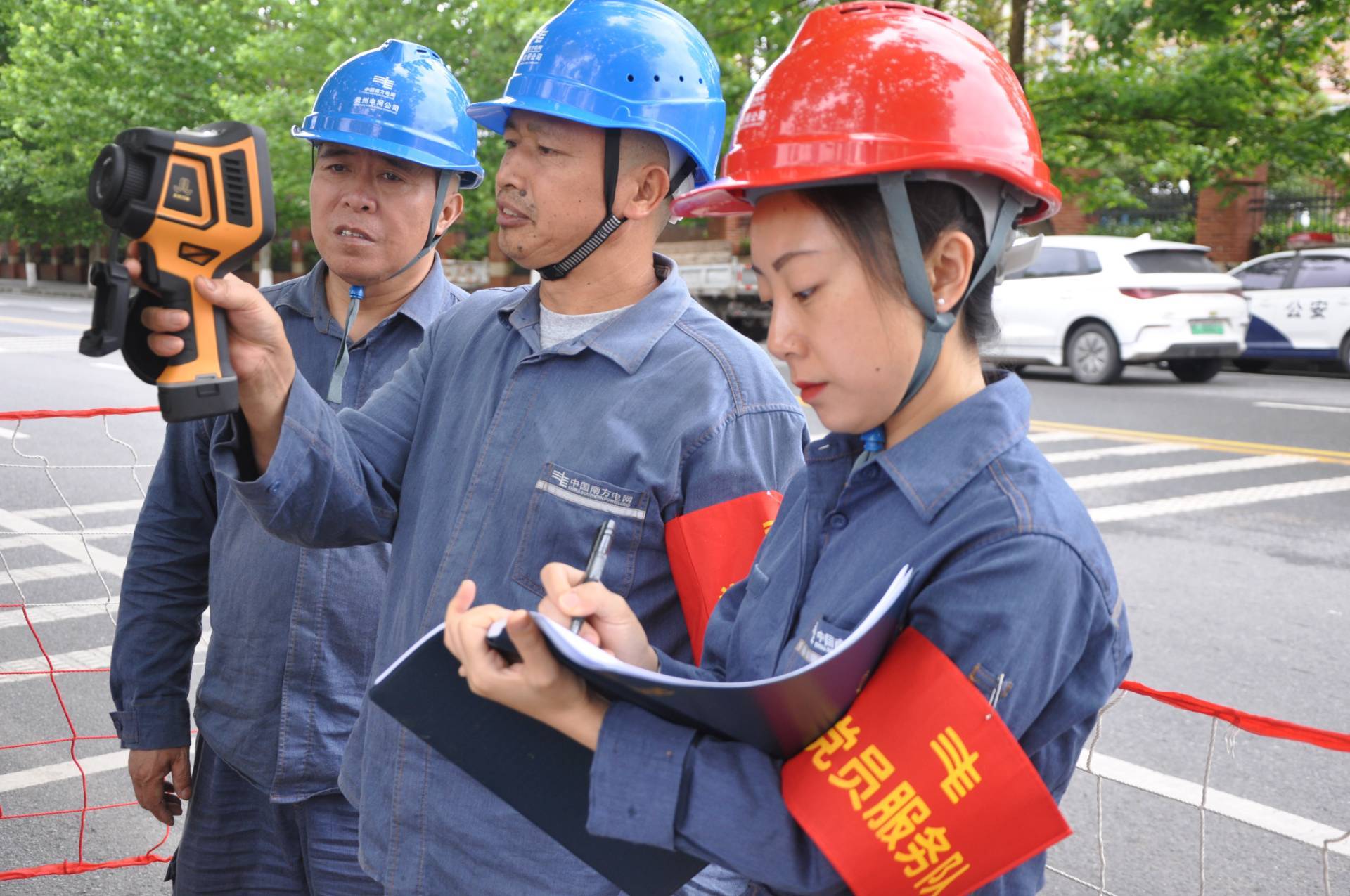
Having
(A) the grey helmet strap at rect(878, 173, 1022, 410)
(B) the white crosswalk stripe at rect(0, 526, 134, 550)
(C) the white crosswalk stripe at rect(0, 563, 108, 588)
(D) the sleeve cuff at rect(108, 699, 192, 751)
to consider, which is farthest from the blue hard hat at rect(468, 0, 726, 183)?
(B) the white crosswalk stripe at rect(0, 526, 134, 550)

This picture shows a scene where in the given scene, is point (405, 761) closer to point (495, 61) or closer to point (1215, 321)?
point (1215, 321)

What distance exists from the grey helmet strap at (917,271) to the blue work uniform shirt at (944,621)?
0.21 feet

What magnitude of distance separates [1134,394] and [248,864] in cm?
1333

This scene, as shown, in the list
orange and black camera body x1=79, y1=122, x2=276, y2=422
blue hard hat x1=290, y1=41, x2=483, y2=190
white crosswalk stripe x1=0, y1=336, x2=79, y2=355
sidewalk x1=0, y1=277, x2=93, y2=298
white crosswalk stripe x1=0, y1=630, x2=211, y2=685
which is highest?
blue hard hat x1=290, y1=41, x2=483, y2=190

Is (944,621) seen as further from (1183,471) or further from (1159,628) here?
(1183,471)

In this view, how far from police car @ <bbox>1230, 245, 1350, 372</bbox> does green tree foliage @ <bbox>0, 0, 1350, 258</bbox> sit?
2468mm

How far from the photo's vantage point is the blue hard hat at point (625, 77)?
7.11ft

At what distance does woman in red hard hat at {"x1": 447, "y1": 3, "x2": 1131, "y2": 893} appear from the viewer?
132cm

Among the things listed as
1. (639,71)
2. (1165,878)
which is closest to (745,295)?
(1165,878)

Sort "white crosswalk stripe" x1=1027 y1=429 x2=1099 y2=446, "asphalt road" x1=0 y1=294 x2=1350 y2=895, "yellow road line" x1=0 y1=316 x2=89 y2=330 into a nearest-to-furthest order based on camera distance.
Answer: "asphalt road" x1=0 y1=294 x2=1350 y2=895
"white crosswalk stripe" x1=1027 y1=429 x2=1099 y2=446
"yellow road line" x1=0 y1=316 x2=89 y2=330

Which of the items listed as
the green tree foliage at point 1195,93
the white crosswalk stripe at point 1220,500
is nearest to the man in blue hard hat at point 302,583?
the white crosswalk stripe at point 1220,500

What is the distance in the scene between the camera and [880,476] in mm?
1505

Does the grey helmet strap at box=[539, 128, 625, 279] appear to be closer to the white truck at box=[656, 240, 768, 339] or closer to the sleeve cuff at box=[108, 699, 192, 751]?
the sleeve cuff at box=[108, 699, 192, 751]

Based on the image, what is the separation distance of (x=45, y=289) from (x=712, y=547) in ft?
139
